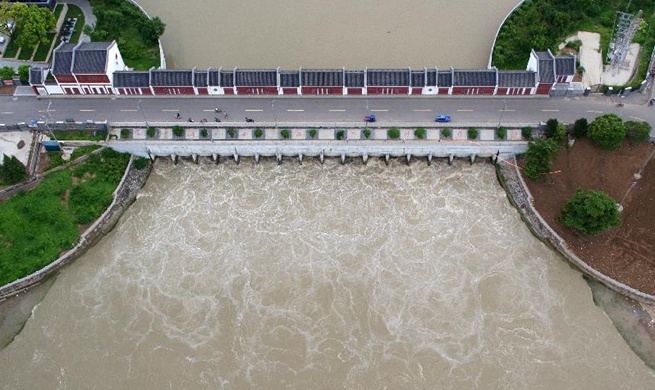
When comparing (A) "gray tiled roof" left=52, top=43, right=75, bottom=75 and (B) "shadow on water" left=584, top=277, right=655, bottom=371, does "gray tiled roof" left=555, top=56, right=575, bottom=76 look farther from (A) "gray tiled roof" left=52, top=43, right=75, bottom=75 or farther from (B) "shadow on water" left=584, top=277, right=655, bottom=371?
(A) "gray tiled roof" left=52, top=43, right=75, bottom=75

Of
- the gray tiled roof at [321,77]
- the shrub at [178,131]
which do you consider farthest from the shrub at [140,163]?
the gray tiled roof at [321,77]

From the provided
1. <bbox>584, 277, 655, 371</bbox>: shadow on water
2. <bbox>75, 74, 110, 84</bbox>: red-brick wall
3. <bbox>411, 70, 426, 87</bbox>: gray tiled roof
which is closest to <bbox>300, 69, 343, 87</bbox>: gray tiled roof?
<bbox>411, 70, 426, 87</bbox>: gray tiled roof

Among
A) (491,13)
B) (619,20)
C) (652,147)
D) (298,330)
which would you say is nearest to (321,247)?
(298,330)

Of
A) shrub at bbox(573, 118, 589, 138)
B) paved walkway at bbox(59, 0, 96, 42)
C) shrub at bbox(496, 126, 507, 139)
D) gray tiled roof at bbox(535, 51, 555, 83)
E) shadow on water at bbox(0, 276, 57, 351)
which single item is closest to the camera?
shadow on water at bbox(0, 276, 57, 351)

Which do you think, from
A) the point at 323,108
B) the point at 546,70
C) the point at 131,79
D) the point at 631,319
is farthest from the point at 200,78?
Answer: the point at 631,319

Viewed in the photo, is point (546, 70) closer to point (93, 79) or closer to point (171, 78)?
point (171, 78)

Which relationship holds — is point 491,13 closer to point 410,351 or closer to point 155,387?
point 410,351
